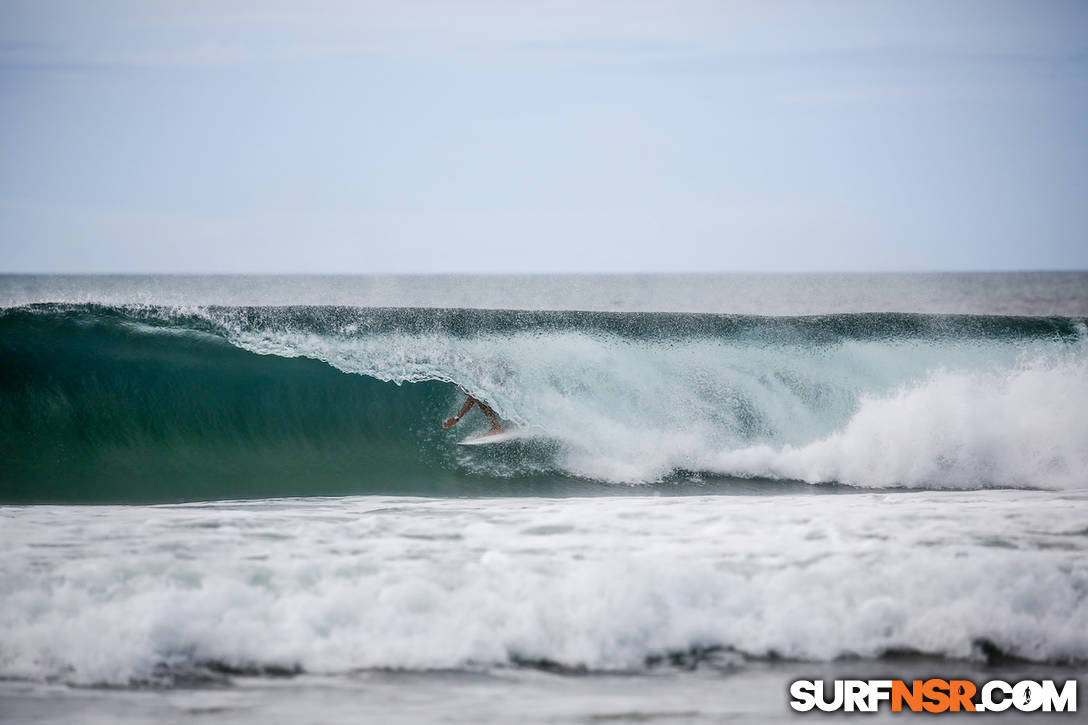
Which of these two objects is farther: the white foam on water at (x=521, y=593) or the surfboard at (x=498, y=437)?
the surfboard at (x=498, y=437)

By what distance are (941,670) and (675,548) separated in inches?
54.4

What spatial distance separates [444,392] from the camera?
7859mm

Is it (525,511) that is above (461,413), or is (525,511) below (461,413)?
below

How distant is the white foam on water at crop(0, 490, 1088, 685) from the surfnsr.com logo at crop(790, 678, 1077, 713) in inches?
10.5

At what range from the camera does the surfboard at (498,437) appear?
7.24m

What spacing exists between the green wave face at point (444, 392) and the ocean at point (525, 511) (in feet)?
0.10

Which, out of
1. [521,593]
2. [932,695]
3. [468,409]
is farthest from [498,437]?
[932,695]

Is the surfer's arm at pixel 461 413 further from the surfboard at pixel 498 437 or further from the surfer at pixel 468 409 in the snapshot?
the surfboard at pixel 498 437

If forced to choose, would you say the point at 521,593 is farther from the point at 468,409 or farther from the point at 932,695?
the point at 468,409

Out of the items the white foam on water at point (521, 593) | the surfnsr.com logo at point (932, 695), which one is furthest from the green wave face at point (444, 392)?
the surfnsr.com logo at point (932, 695)

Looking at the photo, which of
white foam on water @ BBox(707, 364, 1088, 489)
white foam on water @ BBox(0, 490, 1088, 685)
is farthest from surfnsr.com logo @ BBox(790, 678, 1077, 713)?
white foam on water @ BBox(707, 364, 1088, 489)

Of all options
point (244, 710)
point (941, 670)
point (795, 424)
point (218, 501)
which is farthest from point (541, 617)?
point (795, 424)

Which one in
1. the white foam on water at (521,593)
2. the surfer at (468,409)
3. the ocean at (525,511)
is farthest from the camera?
the surfer at (468,409)

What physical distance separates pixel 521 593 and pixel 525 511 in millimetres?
1556
